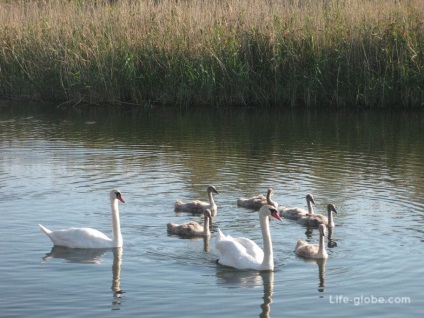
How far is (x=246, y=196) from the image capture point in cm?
1359

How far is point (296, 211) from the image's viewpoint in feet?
40.2

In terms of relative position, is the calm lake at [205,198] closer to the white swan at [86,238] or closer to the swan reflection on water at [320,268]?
the swan reflection on water at [320,268]

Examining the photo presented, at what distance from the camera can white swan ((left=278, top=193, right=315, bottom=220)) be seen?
12219 millimetres

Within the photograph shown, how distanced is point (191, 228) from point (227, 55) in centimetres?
1081

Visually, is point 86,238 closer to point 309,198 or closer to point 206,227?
point 206,227

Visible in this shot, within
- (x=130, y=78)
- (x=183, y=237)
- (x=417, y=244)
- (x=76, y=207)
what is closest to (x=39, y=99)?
(x=130, y=78)

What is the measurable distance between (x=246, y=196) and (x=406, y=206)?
226 centimetres

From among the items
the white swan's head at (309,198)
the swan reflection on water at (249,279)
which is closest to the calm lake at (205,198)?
the swan reflection on water at (249,279)

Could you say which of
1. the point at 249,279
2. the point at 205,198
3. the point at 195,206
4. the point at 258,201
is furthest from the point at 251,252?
the point at 205,198

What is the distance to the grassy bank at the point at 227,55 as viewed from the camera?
2150 cm

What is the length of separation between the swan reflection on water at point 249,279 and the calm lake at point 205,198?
0.07ft

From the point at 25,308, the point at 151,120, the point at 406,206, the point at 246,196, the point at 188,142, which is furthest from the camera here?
the point at 151,120

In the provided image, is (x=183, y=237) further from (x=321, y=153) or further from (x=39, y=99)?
(x=39, y=99)

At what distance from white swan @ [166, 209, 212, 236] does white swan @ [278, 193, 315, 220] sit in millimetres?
1192
